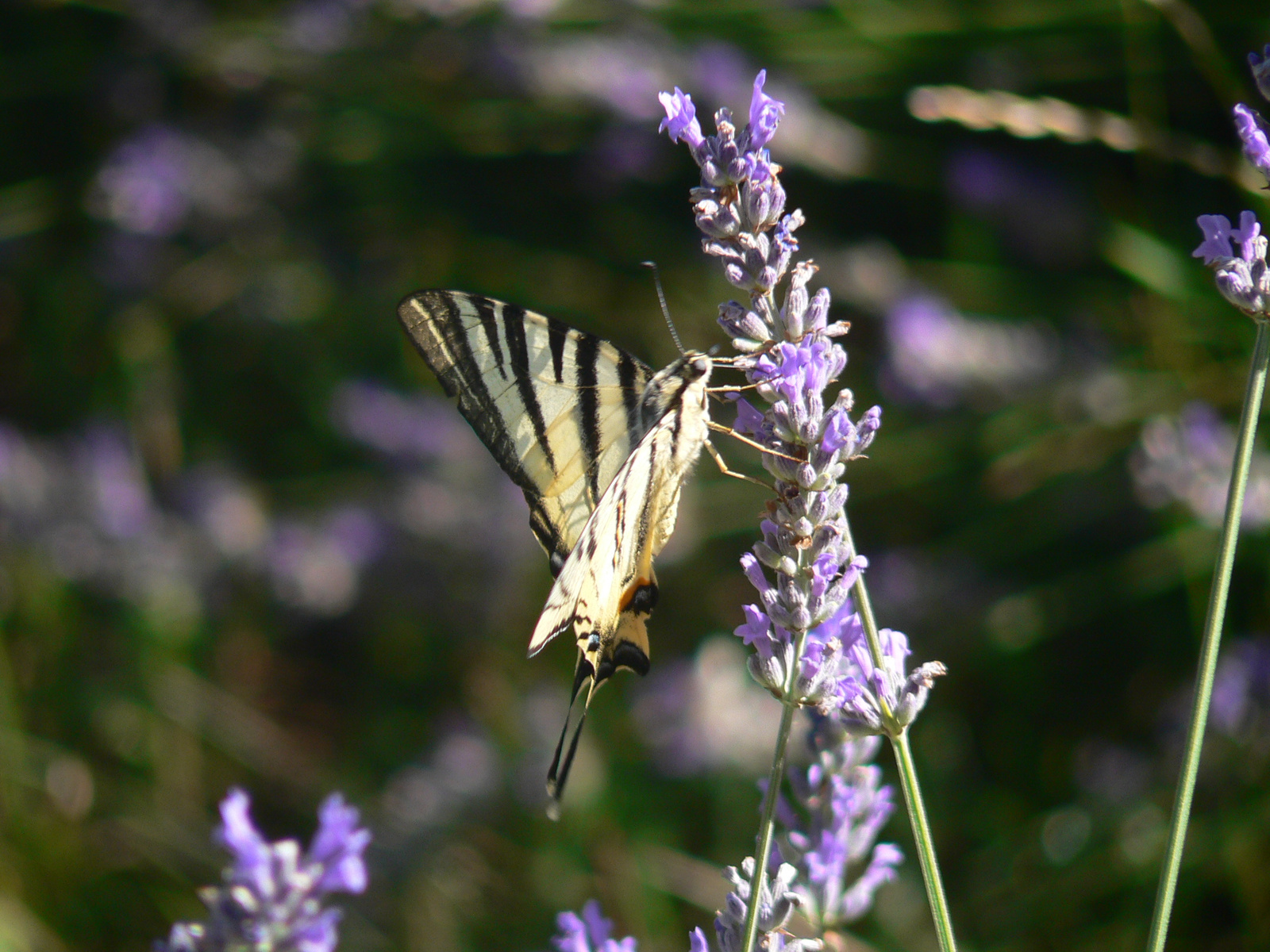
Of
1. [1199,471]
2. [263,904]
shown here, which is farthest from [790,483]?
[1199,471]

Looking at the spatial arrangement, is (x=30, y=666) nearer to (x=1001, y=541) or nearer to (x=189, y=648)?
(x=189, y=648)

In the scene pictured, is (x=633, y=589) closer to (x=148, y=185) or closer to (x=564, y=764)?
(x=564, y=764)

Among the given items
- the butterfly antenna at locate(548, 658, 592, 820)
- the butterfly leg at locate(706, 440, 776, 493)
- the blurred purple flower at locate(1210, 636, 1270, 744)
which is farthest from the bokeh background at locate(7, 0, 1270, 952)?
the butterfly antenna at locate(548, 658, 592, 820)

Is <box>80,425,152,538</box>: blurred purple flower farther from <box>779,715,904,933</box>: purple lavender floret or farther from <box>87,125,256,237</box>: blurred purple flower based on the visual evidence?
<box>779,715,904,933</box>: purple lavender floret

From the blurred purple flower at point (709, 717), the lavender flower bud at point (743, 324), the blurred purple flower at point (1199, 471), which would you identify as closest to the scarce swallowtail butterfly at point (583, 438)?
the lavender flower bud at point (743, 324)

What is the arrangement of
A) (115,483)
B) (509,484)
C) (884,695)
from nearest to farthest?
1. (884,695)
2. (509,484)
3. (115,483)

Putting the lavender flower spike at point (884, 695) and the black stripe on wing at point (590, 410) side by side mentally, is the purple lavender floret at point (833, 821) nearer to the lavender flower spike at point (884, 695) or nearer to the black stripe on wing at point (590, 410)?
the lavender flower spike at point (884, 695)

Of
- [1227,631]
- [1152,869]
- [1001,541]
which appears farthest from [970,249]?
[1152,869]
